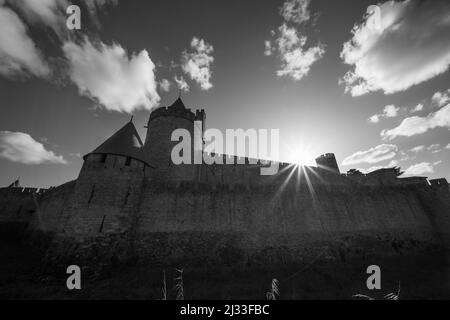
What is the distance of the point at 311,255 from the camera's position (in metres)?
11.6

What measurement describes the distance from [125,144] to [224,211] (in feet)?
25.2

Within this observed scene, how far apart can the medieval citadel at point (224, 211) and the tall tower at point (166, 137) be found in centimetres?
10

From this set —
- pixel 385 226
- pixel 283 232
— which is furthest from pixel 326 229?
pixel 385 226

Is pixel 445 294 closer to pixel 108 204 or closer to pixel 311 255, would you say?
pixel 311 255

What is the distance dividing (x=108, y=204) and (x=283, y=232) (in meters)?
10.3

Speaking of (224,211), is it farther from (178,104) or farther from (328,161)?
(328,161)

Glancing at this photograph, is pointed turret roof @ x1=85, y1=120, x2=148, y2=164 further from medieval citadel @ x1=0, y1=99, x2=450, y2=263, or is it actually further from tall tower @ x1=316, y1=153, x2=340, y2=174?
tall tower @ x1=316, y1=153, x2=340, y2=174

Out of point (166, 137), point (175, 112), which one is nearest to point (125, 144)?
point (166, 137)

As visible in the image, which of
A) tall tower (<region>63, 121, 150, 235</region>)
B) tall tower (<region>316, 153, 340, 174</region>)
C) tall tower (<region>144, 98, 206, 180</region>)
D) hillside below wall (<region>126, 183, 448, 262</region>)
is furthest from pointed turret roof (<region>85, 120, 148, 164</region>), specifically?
tall tower (<region>316, 153, 340, 174</region>)

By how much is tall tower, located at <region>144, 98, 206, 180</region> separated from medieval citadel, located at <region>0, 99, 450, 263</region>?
0.10m

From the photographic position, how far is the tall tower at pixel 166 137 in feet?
53.5

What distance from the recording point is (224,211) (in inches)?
487

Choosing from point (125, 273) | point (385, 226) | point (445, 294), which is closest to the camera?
point (445, 294)

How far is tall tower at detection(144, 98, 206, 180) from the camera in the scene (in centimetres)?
1630
